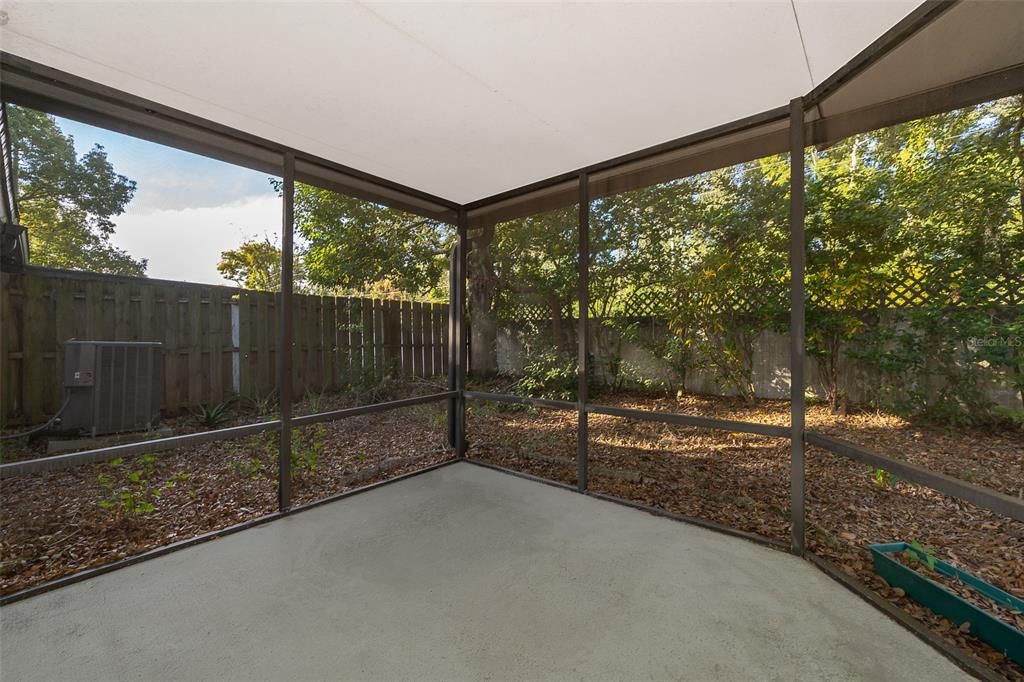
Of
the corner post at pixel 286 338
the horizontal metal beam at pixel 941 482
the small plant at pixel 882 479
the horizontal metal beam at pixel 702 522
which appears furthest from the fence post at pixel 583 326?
the corner post at pixel 286 338

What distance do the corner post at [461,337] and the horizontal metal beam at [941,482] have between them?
2.61 metres

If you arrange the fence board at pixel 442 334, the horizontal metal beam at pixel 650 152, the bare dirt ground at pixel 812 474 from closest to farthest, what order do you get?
the bare dirt ground at pixel 812 474, the horizontal metal beam at pixel 650 152, the fence board at pixel 442 334

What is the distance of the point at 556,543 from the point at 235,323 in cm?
344

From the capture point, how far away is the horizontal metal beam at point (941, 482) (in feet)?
3.73

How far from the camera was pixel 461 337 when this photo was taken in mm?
3650

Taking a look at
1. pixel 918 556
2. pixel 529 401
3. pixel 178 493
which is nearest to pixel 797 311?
pixel 918 556

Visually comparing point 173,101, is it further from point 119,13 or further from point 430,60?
point 430,60

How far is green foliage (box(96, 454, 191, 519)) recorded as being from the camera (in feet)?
7.91

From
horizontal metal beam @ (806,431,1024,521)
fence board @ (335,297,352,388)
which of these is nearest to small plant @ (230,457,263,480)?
fence board @ (335,297,352,388)

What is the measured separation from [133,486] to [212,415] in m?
0.87

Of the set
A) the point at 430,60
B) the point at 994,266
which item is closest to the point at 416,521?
the point at 430,60

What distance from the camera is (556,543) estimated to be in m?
2.13

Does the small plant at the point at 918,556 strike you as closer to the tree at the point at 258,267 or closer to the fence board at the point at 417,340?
the fence board at the point at 417,340

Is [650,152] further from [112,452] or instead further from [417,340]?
[112,452]
